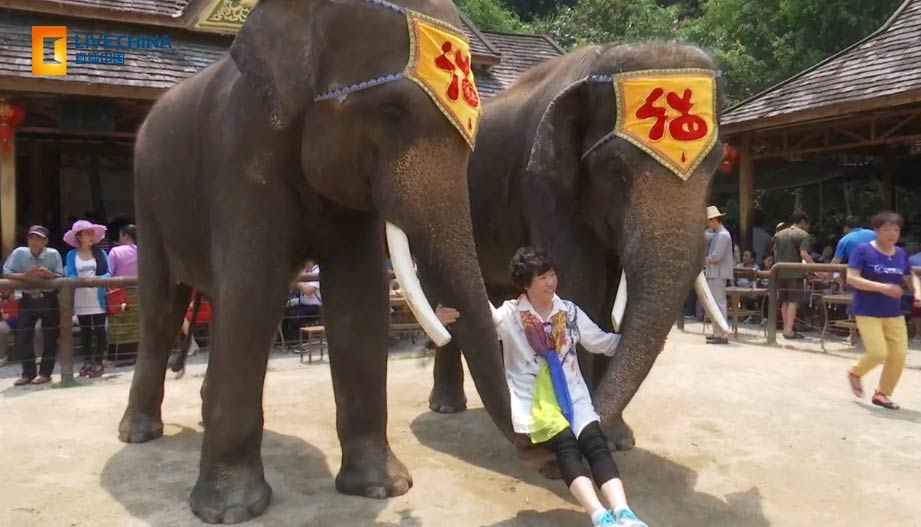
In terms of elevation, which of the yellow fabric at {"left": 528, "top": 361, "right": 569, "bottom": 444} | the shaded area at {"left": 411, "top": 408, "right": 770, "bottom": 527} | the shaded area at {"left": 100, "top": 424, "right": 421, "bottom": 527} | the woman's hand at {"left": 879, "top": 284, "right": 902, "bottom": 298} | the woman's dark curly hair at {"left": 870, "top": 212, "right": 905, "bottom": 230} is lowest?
the shaded area at {"left": 411, "top": 408, "right": 770, "bottom": 527}

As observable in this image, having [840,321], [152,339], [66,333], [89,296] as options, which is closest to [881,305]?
[840,321]

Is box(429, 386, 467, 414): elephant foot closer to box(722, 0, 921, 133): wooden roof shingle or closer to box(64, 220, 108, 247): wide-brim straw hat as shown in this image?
box(64, 220, 108, 247): wide-brim straw hat

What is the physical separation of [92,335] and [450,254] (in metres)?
5.46

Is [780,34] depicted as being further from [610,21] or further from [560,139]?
[560,139]

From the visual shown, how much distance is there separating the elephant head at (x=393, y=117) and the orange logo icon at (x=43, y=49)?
6.87m

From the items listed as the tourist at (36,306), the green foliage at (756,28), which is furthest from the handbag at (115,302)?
the green foliage at (756,28)

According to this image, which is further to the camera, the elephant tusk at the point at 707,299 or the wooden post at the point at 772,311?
the wooden post at the point at 772,311

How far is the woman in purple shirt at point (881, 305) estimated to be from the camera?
5.86 m

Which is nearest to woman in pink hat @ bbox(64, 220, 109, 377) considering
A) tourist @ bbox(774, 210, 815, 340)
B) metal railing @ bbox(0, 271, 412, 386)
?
metal railing @ bbox(0, 271, 412, 386)

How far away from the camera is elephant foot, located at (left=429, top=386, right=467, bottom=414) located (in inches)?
222

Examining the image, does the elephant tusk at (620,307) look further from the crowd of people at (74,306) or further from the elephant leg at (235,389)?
the crowd of people at (74,306)

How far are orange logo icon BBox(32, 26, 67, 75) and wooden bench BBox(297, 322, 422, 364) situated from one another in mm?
3965

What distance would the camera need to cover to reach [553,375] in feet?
11.0

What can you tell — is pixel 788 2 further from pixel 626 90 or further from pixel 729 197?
pixel 626 90
